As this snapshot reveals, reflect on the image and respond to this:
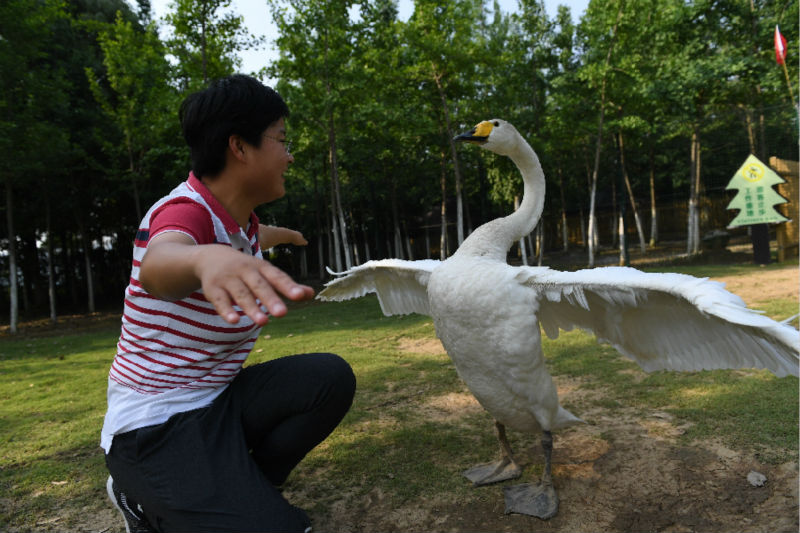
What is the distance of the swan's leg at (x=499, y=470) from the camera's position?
109 inches

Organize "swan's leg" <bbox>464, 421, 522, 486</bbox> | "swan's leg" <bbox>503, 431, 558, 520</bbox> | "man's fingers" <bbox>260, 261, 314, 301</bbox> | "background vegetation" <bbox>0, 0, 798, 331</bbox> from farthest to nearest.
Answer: "background vegetation" <bbox>0, 0, 798, 331</bbox> → "swan's leg" <bbox>464, 421, 522, 486</bbox> → "swan's leg" <bbox>503, 431, 558, 520</bbox> → "man's fingers" <bbox>260, 261, 314, 301</bbox>

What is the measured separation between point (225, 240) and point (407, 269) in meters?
1.62

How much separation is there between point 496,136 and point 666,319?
160 centimetres

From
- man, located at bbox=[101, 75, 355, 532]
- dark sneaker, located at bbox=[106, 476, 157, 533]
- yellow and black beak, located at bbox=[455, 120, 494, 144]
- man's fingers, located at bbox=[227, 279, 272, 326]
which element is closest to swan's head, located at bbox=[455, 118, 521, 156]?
yellow and black beak, located at bbox=[455, 120, 494, 144]

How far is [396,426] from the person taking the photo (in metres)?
3.58

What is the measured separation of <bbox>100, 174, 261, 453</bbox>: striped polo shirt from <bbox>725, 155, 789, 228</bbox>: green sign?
1363 centimetres

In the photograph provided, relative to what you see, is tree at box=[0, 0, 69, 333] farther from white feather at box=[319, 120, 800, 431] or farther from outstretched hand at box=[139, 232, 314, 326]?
outstretched hand at box=[139, 232, 314, 326]

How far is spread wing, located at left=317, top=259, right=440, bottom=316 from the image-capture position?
3.41 metres

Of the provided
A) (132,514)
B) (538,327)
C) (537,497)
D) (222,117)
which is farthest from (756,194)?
(132,514)

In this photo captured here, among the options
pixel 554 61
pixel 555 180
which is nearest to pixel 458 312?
pixel 554 61

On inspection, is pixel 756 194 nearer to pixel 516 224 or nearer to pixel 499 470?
pixel 516 224

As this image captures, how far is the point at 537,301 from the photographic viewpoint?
2561mm

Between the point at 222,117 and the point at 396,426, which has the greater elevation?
the point at 222,117

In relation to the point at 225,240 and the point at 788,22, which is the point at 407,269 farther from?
the point at 788,22
